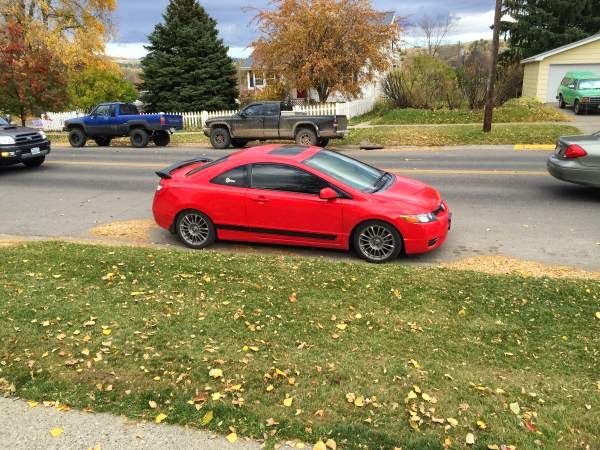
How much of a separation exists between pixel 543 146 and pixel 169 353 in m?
16.9

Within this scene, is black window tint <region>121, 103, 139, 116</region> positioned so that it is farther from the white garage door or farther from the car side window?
the white garage door

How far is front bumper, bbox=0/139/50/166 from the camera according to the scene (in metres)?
14.4

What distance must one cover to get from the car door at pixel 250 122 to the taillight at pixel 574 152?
1143cm

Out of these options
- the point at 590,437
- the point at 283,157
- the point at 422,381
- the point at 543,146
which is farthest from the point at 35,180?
the point at 543,146

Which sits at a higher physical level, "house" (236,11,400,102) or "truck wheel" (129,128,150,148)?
"house" (236,11,400,102)

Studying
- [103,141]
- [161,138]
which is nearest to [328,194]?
[161,138]

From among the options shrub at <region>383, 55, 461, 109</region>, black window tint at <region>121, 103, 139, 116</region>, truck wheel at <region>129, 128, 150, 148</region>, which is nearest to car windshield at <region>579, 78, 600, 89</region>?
shrub at <region>383, 55, 461, 109</region>

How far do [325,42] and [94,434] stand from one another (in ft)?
85.3

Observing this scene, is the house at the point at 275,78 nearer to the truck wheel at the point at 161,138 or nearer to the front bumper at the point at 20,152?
the truck wheel at the point at 161,138

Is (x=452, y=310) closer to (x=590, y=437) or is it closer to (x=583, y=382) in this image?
(x=583, y=382)

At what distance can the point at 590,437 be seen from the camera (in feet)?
10.9

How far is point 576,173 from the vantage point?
992 centimetres

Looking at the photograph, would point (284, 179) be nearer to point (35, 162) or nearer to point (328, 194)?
point (328, 194)

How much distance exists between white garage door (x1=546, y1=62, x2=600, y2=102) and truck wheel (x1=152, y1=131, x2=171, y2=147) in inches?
930
